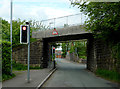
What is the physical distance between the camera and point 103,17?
408 inches

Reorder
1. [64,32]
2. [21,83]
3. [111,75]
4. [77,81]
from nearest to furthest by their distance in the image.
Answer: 1. [21,83]
2. [77,81]
3. [111,75]
4. [64,32]

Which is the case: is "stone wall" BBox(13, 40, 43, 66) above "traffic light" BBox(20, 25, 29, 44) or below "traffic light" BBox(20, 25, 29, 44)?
below

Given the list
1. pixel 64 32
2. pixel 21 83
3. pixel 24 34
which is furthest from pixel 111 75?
pixel 64 32

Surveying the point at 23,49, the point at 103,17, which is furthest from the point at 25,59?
the point at 103,17

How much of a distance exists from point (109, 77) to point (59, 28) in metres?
8.80

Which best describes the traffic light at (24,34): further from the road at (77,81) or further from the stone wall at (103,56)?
the stone wall at (103,56)

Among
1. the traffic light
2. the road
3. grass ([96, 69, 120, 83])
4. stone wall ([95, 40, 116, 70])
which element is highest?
the traffic light

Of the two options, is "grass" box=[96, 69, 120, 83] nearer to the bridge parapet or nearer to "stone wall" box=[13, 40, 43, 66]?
the bridge parapet

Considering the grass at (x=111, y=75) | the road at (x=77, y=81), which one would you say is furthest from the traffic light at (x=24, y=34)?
the grass at (x=111, y=75)

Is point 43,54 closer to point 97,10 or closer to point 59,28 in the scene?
point 59,28

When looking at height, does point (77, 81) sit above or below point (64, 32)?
below

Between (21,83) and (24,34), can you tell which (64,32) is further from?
(21,83)

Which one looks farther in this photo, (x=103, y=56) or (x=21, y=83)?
(x=103, y=56)

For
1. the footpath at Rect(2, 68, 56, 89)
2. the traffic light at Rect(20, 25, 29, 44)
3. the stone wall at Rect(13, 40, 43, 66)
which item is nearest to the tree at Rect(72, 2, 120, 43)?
the traffic light at Rect(20, 25, 29, 44)
